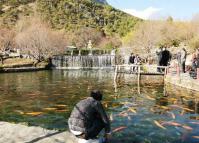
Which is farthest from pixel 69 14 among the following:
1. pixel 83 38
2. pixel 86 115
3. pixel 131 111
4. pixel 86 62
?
pixel 86 115

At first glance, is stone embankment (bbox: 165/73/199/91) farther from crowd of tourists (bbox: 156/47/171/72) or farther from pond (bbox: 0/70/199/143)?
crowd of tourists (bbox: 156/47/171/72)

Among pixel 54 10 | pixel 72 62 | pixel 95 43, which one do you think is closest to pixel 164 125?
pixel 72 62

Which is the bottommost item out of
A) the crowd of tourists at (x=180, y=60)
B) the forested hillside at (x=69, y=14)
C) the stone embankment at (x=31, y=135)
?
the stone embankment at (x=31, y=135)

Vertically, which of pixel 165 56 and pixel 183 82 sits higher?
pixel 165 56

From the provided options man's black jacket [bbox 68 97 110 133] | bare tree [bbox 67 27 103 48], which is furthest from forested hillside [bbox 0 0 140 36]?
man's black jacket [bbox 68 97 110 133]

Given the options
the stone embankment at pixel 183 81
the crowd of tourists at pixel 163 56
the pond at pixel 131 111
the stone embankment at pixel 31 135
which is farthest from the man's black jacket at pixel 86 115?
the crowd of tourists at pixel 163 56

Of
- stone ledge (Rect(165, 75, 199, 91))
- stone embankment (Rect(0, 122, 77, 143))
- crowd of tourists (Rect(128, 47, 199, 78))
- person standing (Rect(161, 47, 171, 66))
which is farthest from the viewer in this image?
person standing (Rect(161, 47, 171, 66))

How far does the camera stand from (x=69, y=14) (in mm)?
141125

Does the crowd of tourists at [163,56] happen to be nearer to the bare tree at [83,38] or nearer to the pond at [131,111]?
the pond at [131,111]

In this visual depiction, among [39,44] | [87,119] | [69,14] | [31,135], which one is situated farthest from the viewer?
[69,14]

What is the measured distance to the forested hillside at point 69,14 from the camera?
4961 inches

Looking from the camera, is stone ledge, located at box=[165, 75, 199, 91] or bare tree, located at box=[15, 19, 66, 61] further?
bare tree, located at box=[15, 19, 66, 61]

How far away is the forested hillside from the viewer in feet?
413

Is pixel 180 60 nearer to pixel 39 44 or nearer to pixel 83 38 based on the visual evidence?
pixel 39 44
